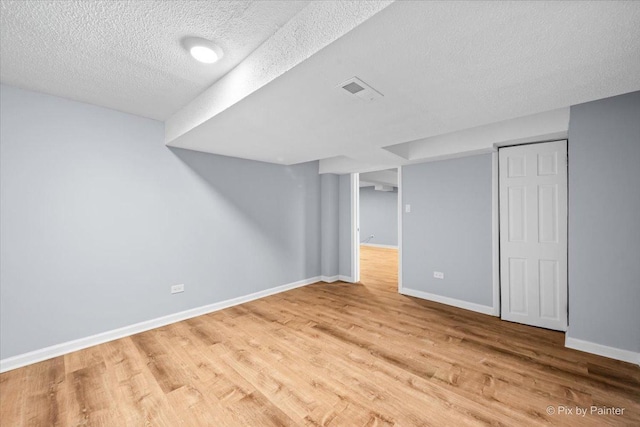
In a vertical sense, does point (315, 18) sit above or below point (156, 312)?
above

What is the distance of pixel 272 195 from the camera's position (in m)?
4.30

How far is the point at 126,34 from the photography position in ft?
5.11

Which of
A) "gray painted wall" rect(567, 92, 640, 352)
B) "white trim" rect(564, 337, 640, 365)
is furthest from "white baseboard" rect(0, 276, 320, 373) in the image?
"gray painted wall" rect(567, 92, 640, 352)

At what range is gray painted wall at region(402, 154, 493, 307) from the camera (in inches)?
137

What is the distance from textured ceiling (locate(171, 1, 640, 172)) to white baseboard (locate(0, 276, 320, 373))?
2.22 meters

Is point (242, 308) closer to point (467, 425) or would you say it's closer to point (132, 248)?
point (132, 248)

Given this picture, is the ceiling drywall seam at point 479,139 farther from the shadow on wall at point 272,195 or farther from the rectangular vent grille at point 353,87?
the rectangular vent grille at point 353,87

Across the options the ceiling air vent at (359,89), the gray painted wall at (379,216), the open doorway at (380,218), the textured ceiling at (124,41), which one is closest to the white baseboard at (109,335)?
the textured ceiling at (124,41)

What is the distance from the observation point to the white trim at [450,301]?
3.45m

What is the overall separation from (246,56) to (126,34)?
28.0 inches

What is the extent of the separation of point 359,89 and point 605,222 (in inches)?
102

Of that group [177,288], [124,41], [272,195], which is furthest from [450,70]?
[177,288]

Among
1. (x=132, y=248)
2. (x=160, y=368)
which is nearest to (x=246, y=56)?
(x=132, y=248)

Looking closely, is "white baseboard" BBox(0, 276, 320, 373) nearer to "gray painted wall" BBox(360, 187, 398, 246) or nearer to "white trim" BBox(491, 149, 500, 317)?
"white trim" BBox(491, 149, 500, 317)
